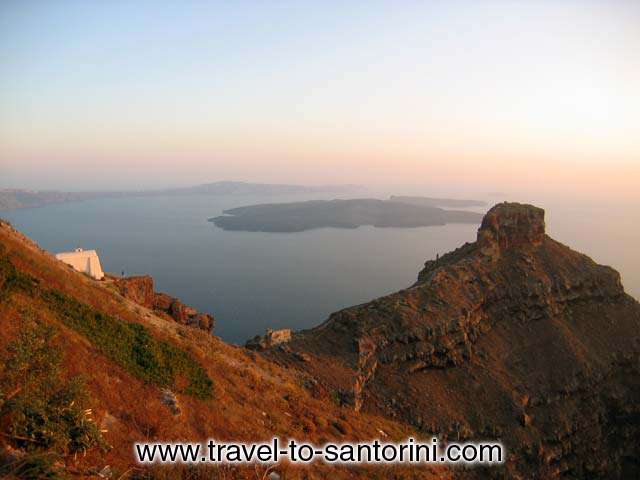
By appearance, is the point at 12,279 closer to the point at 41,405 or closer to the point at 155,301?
the point at 41,405

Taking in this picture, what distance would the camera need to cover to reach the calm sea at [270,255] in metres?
76.8

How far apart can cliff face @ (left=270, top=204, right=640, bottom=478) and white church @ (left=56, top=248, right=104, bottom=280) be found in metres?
10.9

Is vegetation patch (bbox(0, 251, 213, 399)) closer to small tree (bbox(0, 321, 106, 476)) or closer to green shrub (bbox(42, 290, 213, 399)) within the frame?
green shrub (bbox(42, 290, 213, 399))

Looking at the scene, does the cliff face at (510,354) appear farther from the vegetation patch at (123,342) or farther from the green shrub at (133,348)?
the vegetation patch at (123,342)

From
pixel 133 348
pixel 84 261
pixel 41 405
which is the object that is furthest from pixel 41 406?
pixel 84 261

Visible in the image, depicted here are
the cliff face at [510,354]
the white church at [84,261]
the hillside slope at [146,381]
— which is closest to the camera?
the hillside slope at [146,381]

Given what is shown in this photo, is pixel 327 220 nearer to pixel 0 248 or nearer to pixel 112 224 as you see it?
pixel 112 224

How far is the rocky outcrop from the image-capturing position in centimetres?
2102

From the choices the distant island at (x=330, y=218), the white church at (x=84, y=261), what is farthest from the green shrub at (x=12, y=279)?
the distant island at (x=330, y=218)

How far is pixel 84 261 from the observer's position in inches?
869

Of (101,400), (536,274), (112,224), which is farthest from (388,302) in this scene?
(112,224)

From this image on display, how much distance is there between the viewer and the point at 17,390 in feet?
21.0

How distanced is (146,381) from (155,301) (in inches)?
528

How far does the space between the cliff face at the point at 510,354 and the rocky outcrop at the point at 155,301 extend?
5.46 meters
